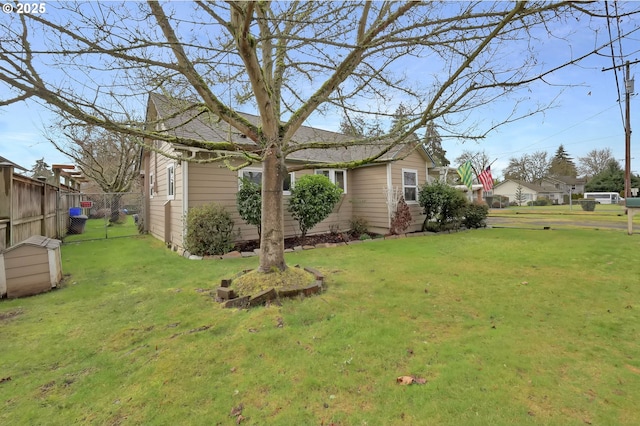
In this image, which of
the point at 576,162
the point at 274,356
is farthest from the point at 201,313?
the point at 576,162

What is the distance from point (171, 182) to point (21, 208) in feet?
11.2

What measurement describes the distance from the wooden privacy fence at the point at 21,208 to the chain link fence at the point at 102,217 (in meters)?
2.07

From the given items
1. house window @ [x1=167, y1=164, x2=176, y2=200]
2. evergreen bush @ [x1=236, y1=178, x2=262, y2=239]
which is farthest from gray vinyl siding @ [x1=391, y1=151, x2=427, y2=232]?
house window @ [x1=167, y1=164, x2=176, y2=200]

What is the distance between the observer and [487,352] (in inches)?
104

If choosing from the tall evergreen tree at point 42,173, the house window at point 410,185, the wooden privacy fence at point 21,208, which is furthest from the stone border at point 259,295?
the tall evergreen tree at point 42,173

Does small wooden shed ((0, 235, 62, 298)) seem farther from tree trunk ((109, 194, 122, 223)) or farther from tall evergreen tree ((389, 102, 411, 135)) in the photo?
tree trunk ((109, 194, 122, 223))

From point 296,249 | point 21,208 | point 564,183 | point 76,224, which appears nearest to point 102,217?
point 76,224

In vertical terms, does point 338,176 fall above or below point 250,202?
above

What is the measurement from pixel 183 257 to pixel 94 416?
5.84 meters

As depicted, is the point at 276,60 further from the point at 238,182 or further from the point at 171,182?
the point at 171,182

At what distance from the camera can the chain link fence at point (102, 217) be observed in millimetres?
12297

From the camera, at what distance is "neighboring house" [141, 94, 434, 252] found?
26.9 feet

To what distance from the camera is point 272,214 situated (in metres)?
4.55
